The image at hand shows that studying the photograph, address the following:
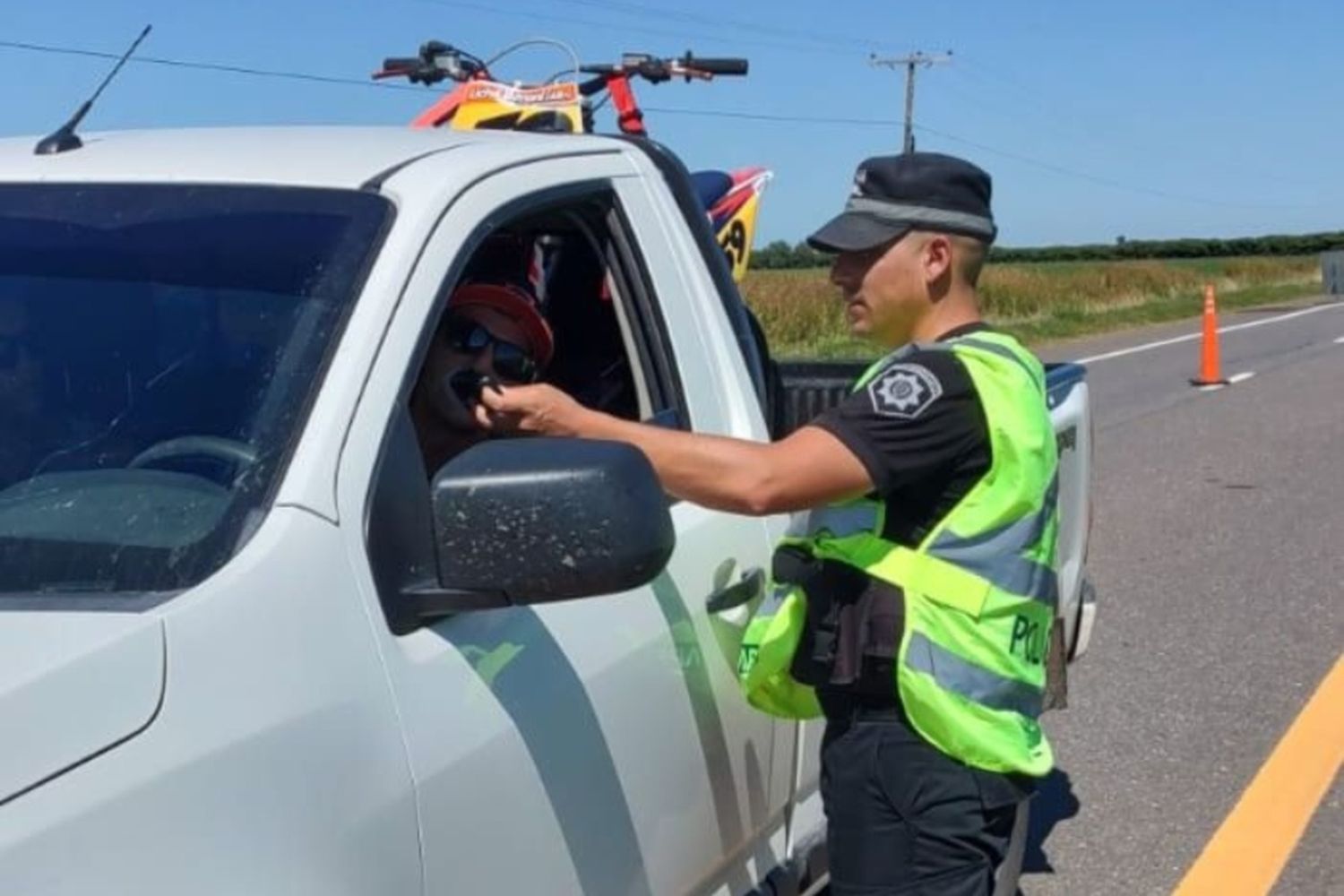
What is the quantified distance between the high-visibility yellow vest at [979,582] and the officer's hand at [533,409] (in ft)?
1.73

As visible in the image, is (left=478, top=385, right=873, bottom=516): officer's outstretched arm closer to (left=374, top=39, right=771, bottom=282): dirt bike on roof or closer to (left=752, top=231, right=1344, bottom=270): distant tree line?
(left=374, top=39, right=771, bottom=282): dirt bike on roof

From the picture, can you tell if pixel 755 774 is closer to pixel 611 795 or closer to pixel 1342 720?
pixel 611 795

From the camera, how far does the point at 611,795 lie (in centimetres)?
283

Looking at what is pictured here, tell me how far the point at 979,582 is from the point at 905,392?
33cm

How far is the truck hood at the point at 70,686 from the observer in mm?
1844

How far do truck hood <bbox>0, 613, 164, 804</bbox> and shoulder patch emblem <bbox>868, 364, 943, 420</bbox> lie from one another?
1.36 meters

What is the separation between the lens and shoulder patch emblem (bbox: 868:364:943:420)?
302cm

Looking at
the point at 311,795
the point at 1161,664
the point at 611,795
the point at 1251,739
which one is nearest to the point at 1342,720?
the point at 1251,739

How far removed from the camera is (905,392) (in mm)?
3029

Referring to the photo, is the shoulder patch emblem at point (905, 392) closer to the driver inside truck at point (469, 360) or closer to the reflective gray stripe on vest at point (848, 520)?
the reflective gray stripe on vest at point (848, 520)

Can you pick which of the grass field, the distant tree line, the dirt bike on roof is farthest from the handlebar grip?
the distant tree line

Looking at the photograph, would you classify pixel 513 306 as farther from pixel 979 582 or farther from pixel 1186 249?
pixel 1186 249

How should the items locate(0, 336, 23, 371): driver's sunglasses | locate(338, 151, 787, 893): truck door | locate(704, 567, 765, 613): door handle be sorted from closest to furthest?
locate(338, 151, 787, 893): truck door, locate(0, 336, 23, 371): driver's sunglasses, locate(704, 567, 765, 613): door handle

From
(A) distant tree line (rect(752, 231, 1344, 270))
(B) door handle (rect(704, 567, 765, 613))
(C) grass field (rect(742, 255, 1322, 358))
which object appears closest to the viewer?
(B) door handle (rect(704, 567, 765, 613))
